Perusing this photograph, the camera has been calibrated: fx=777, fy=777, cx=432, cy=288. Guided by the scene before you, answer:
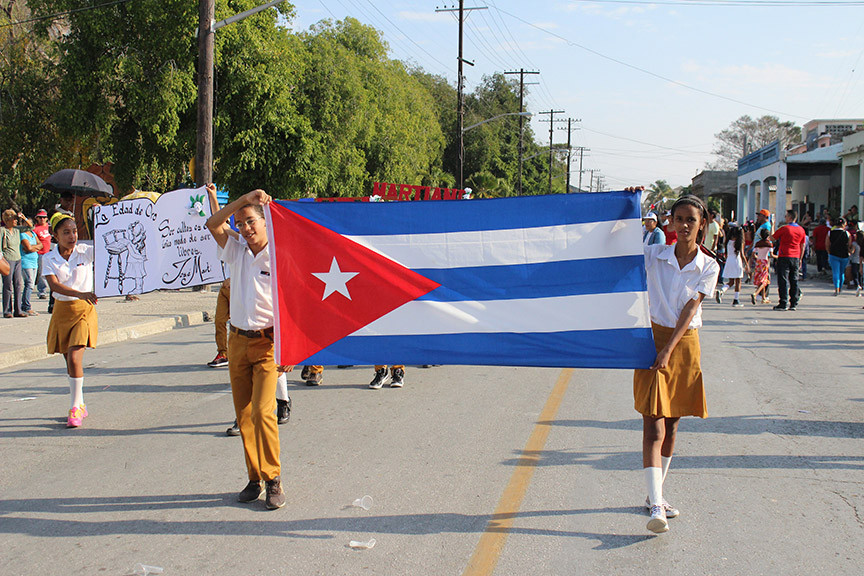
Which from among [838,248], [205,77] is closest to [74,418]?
[205,77]

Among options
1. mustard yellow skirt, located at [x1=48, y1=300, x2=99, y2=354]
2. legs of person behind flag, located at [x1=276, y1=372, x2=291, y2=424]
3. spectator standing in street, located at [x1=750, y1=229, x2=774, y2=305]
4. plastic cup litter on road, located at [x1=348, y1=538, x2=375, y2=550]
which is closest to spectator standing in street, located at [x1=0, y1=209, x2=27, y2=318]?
mustard yellow skirt, located at [x1=48, y1=300, x2=99, y2=354]

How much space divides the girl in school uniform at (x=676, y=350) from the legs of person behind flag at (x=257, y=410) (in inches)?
90.7

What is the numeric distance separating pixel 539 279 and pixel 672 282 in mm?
823

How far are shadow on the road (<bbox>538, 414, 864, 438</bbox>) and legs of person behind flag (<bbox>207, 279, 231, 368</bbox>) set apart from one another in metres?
3.80

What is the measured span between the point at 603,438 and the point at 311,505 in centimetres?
278

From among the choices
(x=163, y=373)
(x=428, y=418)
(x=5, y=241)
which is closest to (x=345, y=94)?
(x=5, y=241)

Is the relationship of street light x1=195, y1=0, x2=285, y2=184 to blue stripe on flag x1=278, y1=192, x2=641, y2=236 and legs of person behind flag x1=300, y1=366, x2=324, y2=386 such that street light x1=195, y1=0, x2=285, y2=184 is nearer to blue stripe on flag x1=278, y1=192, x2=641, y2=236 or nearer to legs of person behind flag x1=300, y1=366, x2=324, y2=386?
legs of person behind flag x1=300, y1=366, x2=324, y2=386

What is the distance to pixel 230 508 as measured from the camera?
5.03m

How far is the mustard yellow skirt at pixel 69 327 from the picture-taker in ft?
23.4

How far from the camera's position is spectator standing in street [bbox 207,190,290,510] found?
5.00 metres

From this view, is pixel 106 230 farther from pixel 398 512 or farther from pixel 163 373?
pixel 398 512

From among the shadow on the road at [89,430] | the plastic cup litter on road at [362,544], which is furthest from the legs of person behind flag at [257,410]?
the shadow on the road at [89,430]

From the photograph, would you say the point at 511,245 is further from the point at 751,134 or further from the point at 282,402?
the point at 751,134

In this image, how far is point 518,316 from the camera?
196 inches
